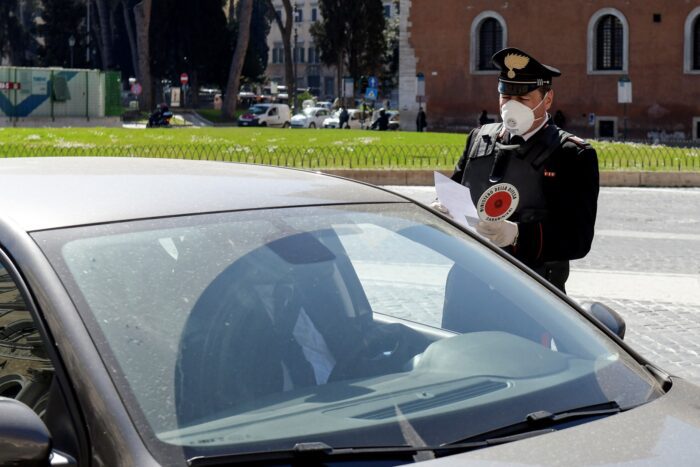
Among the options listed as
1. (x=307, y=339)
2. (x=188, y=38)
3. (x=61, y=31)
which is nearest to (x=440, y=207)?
(x=307, y=339)

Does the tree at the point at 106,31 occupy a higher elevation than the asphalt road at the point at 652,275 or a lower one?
higher

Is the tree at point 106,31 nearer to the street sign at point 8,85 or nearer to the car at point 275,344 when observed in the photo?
the street sign at point 8,85

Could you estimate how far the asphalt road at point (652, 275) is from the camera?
28.6 feet

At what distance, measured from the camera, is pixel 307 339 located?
3000mm

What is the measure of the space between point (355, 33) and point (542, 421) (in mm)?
83506

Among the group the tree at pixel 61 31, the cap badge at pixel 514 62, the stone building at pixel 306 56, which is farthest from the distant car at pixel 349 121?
the cap badge at pixel 514 62

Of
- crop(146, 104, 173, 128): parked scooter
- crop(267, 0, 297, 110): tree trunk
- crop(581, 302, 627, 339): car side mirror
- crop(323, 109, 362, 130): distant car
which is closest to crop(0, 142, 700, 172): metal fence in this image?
crop(581, 302, 627, 339): car side mirror

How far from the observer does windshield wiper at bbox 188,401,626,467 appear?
8.27 ft

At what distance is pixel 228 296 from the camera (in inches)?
120

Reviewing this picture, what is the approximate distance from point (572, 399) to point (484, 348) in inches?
11.8

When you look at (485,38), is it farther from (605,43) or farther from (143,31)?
(143,31)

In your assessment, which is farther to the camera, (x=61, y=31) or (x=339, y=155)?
(x=61, y=31)

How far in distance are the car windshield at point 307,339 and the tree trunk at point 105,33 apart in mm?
78589

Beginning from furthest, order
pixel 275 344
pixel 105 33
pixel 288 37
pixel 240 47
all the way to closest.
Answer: pixel 105 33 → pixel 288 37 → pixel 240 47 → pixel 275 344
